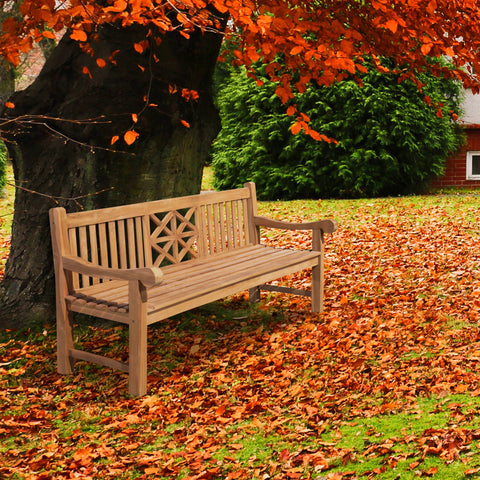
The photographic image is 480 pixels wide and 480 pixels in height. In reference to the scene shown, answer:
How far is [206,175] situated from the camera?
22.6 meters

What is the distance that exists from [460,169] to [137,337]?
14.1m

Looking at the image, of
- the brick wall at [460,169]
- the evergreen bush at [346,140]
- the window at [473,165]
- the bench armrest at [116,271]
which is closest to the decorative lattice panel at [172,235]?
the bench armrest at [116,271]

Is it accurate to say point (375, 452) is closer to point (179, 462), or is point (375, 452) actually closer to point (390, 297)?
point (179, 462)

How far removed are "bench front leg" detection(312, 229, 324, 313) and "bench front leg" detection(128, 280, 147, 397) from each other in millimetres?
2225

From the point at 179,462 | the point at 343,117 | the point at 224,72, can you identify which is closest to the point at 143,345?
the point at 179,462

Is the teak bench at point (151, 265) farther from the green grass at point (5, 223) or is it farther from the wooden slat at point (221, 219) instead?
the green grass at point (5, 223)

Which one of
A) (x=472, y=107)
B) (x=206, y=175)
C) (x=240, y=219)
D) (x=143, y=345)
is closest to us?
(x=143, y=345)

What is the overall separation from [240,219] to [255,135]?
9049mm

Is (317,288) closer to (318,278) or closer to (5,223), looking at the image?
(318,278)

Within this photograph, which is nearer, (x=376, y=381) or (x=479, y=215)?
(x=376, y=381)

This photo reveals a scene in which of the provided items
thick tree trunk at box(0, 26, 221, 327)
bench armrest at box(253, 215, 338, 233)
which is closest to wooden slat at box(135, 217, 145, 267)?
thick tree trunk at box(0, 26, 221, 327)

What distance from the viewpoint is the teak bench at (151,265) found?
436cm

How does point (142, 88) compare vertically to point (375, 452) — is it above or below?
above

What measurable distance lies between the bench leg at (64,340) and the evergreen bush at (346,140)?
10295 millimetres
